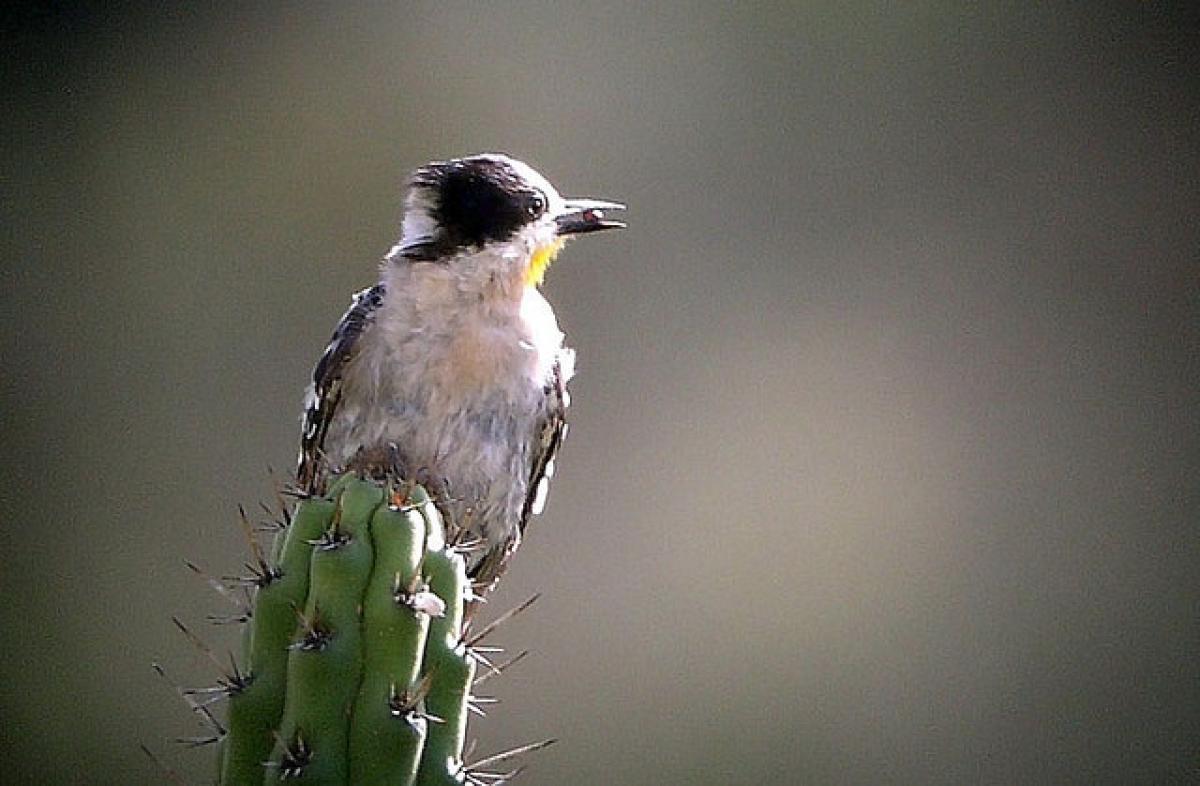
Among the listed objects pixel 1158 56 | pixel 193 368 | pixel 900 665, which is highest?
pixel 1158 56

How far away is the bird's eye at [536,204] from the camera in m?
2.45

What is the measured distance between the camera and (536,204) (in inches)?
96.6

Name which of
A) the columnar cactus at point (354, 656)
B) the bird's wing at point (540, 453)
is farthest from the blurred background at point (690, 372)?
the columnar cactus at point (354, 656)

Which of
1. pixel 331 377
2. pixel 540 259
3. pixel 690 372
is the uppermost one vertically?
pixel 540 259

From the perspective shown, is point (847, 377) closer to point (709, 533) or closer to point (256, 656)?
point (709, 533)

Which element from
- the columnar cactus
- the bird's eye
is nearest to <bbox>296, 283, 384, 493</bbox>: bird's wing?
the bird's eye

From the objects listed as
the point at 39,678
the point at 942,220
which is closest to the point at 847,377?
the point at 942,220

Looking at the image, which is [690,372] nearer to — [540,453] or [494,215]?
[540,453]

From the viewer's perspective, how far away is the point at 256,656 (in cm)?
158

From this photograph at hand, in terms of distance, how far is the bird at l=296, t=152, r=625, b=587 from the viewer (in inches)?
96.7

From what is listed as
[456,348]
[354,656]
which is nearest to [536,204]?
[456,348]

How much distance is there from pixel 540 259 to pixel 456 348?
19 cm

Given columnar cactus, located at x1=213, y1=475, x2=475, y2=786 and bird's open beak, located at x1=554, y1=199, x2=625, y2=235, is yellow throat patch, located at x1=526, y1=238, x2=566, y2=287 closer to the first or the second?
bird's open beak, located at x1=554, y1=199, x2=625, y2=235

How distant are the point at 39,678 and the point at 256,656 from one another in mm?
2841
